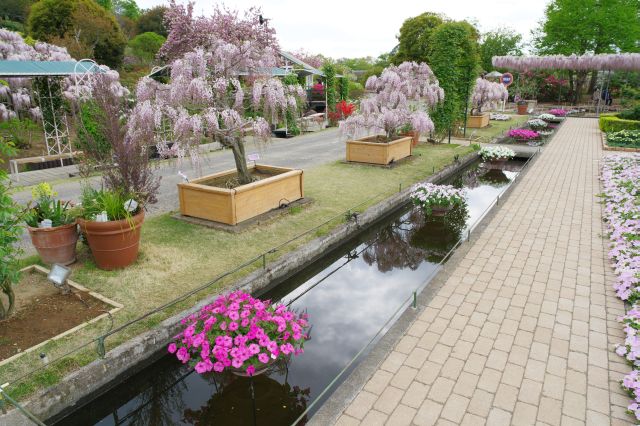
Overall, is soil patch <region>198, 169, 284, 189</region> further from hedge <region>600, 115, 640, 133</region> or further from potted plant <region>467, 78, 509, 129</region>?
hedge <region>600, 115, 640, 133</region>

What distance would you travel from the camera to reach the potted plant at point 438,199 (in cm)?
783

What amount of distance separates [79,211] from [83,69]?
900 cm

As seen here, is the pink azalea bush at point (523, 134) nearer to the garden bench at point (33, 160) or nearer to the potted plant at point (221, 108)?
the potted plant at point (221, 108)

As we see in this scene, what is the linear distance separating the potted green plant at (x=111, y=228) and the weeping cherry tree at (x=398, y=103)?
8025 mm

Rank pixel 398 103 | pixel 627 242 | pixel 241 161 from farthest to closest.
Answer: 1. pixel 398 103
2. pixel 241 161
3. pixel 627 242

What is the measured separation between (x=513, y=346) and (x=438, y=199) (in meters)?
4.19

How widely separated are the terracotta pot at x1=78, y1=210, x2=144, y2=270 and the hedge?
819 inches

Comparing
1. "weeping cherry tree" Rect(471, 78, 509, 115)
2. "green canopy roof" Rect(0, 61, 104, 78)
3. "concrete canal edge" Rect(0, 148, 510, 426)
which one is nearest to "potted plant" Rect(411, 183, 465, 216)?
"concrete canal edge" Rect(0, 148, 510, 426)

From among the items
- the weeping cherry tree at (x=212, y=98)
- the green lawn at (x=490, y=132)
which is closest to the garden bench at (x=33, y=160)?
the weeping cherry tree at (x=212, y=98)

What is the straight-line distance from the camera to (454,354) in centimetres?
384

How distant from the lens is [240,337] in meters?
3.49

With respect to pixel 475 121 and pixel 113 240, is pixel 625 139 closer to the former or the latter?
pixel 475 121

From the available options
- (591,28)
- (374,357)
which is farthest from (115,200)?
(591,28)

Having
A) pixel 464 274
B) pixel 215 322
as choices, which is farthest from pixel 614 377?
pixel 215 322
